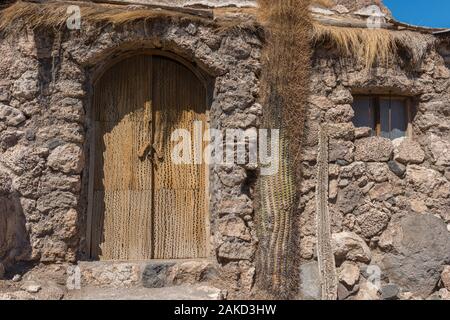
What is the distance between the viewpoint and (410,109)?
4.82 metres

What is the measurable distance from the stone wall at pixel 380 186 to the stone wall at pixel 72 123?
2.26 ft

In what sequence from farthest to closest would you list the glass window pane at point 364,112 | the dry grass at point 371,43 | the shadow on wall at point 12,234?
the glass window pane at point 364,112
the dry grass at point 371,43
the shadow on wall at point 12,234

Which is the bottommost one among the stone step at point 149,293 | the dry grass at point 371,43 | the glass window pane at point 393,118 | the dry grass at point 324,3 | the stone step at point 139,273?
the stone step at point 149,293

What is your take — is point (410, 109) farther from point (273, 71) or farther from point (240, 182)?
point (240, 182)

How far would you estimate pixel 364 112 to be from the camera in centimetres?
473

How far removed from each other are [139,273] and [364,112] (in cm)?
278

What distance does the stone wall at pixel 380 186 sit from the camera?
4281 mm

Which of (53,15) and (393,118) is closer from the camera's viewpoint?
(53,15)

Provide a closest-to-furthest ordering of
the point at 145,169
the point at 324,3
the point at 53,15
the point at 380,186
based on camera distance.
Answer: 1. the point at 53,15
2. the point at 145,169
3. the point at 380,186
4. the point at 324,3

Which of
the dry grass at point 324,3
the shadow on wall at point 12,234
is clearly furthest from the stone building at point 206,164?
the dry grass at point 324,3

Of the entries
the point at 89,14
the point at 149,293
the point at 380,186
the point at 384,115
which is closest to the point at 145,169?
the point at 149,293

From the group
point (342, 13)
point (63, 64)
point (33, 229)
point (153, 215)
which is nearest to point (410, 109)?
point (342, 13)

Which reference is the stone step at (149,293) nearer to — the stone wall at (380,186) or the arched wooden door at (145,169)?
the arched wooden door at (145,169)

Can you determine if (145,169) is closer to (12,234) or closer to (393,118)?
(12,234)
